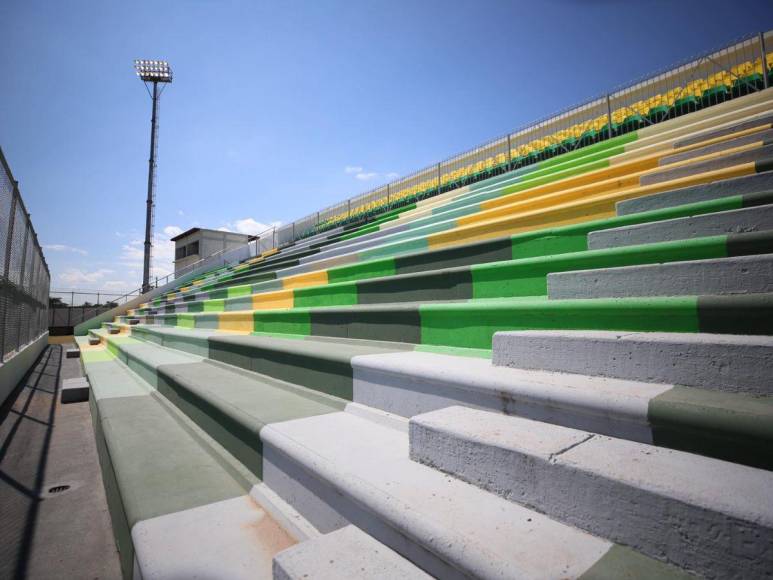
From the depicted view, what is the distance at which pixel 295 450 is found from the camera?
1072mm

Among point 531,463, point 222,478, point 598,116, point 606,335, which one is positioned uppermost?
point 598,116

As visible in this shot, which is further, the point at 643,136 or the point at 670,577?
the point at 643,136

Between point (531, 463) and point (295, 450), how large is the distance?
66 cm

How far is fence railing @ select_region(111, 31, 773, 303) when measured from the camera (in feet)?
19.6

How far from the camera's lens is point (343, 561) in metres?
0.72

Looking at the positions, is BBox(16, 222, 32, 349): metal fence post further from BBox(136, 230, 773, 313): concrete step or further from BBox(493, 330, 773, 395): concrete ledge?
BBox(493, 330, 773, 395): concrete ledge

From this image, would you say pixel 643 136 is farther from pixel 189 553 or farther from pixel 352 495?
pixel 189 553

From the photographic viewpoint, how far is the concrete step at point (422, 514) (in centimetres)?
59

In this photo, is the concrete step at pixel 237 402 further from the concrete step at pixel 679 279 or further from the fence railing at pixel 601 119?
the fence railing at pixel 601 119

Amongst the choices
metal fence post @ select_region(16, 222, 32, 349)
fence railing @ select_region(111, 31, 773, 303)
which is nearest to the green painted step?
metal fence post @ select_region(16, 222, 32, 349)

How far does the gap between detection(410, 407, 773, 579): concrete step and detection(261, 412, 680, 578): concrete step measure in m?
0.03

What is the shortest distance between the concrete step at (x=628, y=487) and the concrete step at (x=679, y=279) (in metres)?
0.58

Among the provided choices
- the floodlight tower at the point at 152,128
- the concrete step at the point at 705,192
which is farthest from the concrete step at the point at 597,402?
the floodlight tower at the point at 152,128

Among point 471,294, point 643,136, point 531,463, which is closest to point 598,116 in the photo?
point 643,136
